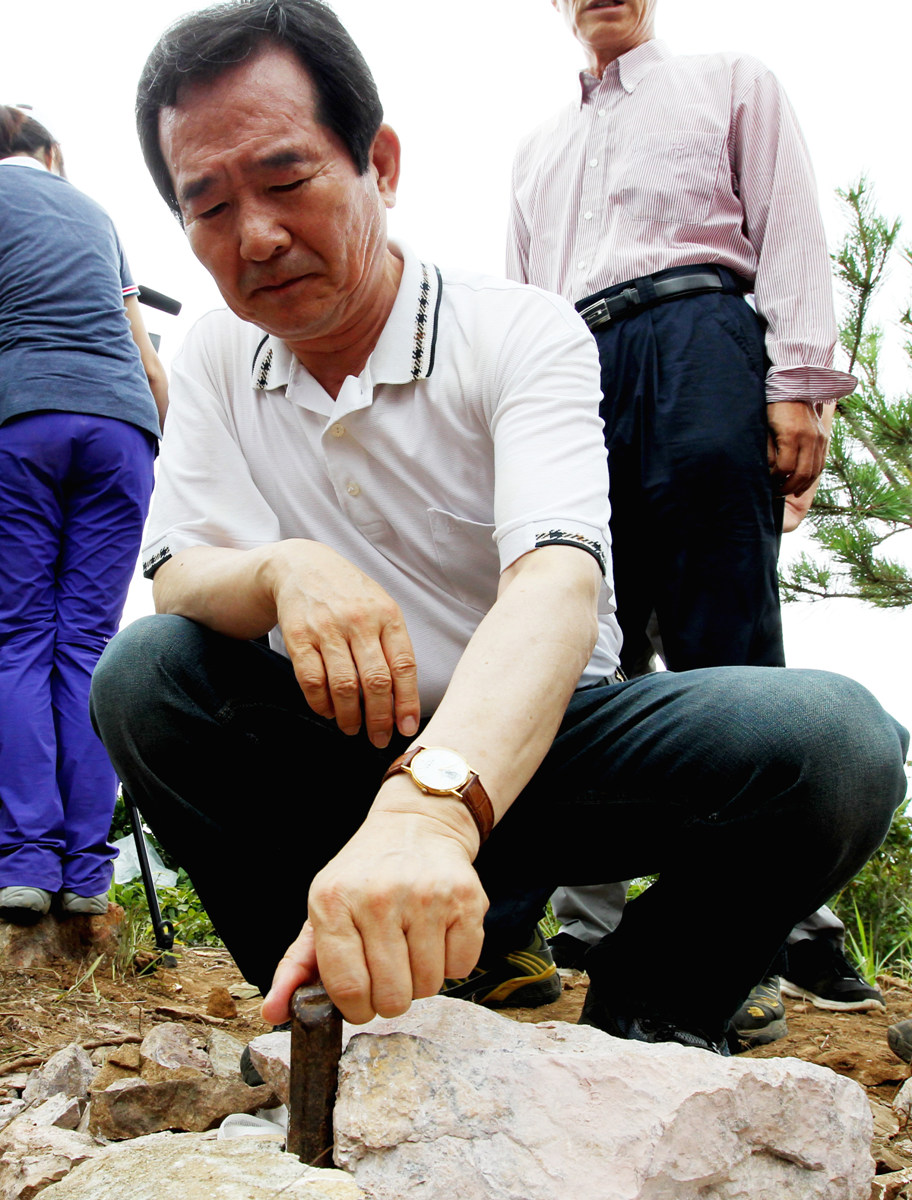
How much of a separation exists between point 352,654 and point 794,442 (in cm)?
131

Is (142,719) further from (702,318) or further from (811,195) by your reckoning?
(811,195)

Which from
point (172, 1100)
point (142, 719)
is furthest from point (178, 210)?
point (172, 1100)

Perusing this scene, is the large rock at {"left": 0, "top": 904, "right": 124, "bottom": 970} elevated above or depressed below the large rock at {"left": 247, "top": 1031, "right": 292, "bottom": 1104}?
below

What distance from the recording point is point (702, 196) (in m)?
2.53

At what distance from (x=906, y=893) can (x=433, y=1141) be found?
3.22 meters

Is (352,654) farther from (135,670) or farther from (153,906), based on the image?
(153,906)

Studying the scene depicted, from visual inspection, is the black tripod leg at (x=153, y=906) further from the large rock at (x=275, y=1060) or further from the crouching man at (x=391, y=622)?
the large rock at (x=275, y=1060)

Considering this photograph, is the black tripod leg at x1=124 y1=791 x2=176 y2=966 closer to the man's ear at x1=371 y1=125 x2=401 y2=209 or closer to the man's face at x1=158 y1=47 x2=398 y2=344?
the man's face at x1=158 y1=47 x2=398 y2=344

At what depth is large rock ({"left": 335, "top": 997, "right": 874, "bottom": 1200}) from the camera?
1.13 m

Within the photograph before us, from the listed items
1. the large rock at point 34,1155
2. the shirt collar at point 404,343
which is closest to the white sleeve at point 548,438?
the shirt collar at point 404,343

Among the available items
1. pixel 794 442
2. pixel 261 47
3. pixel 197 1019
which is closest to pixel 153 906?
pixel 197 1019

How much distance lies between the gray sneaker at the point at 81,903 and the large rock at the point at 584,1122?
1680mm

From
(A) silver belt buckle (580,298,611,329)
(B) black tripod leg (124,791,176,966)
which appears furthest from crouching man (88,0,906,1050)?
(B) black tripod leg (124,791,176,966)

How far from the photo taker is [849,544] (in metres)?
4.65
